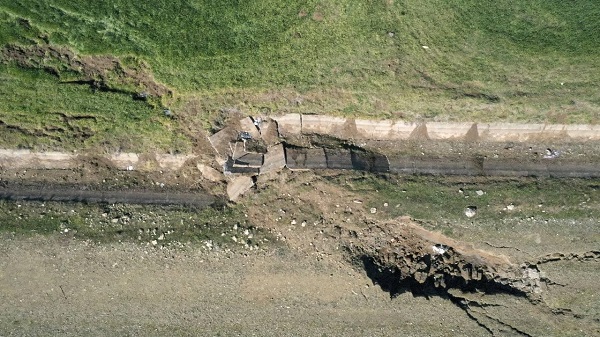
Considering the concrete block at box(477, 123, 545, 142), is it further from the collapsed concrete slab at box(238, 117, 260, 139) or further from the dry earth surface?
the collapsed concrete slab at box(238, 117, 260, 139)

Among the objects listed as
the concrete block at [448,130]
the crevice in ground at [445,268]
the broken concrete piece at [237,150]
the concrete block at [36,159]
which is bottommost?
the crevice in ground at [445,268]

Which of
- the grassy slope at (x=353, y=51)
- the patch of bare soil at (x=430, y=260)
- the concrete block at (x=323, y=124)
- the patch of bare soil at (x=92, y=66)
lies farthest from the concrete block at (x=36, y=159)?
the concrete block at (x=323, y=124)

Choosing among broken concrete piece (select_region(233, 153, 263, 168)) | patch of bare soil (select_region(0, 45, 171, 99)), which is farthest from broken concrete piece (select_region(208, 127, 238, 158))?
patch of bare soil (select_region(0, 45, 171, 99))

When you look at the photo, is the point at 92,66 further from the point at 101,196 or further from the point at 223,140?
the point at 223,140

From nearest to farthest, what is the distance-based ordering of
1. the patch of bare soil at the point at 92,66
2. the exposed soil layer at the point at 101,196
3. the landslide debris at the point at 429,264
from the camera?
1. the patch of bare soil at the point at 92,66
2. the landslide debris at the point at 429,264
3. the exposed soil layer at the point at 101,196

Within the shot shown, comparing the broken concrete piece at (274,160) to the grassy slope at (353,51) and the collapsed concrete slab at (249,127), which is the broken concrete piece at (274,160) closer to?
the collapsed concrete slab at (249,127)

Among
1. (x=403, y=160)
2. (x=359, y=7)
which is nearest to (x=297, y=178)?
(x=403, y=160)
